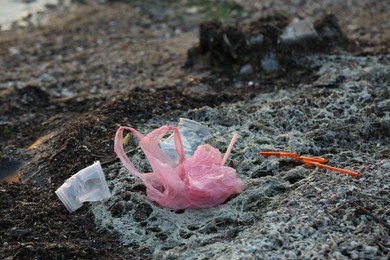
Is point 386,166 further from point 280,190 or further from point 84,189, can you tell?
point 84,189

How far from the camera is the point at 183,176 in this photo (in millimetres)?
4035

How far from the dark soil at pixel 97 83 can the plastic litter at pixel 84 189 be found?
0.20 ft

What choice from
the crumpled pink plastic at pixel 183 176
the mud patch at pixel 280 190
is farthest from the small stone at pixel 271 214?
the crumpled pink plastic at pixel 183 176

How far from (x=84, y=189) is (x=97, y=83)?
2576 millimetres

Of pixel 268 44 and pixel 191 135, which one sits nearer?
pixel 191 135

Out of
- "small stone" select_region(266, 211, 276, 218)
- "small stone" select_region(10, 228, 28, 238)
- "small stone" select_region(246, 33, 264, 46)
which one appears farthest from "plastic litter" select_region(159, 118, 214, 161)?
"small stone" select_region(246, 33, 264, 46)

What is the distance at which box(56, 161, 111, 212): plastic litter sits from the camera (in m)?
4.07

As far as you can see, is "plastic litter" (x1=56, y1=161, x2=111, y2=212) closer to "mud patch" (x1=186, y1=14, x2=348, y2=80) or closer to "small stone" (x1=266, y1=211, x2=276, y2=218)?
"small stone" (x1=266, y1=211, x2=276, y2=218)

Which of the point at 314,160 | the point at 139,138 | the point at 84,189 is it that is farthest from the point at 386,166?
the point at 84,189

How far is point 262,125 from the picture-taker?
4.87 metres

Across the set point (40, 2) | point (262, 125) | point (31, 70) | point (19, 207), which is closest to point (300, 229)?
point (262, 125)

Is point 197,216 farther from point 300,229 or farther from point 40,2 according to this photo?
point 40,2

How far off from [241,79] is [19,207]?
264 centimetres

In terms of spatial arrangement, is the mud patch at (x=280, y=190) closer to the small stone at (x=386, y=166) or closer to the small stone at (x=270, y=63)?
the small stone at (x=386, y=166)
